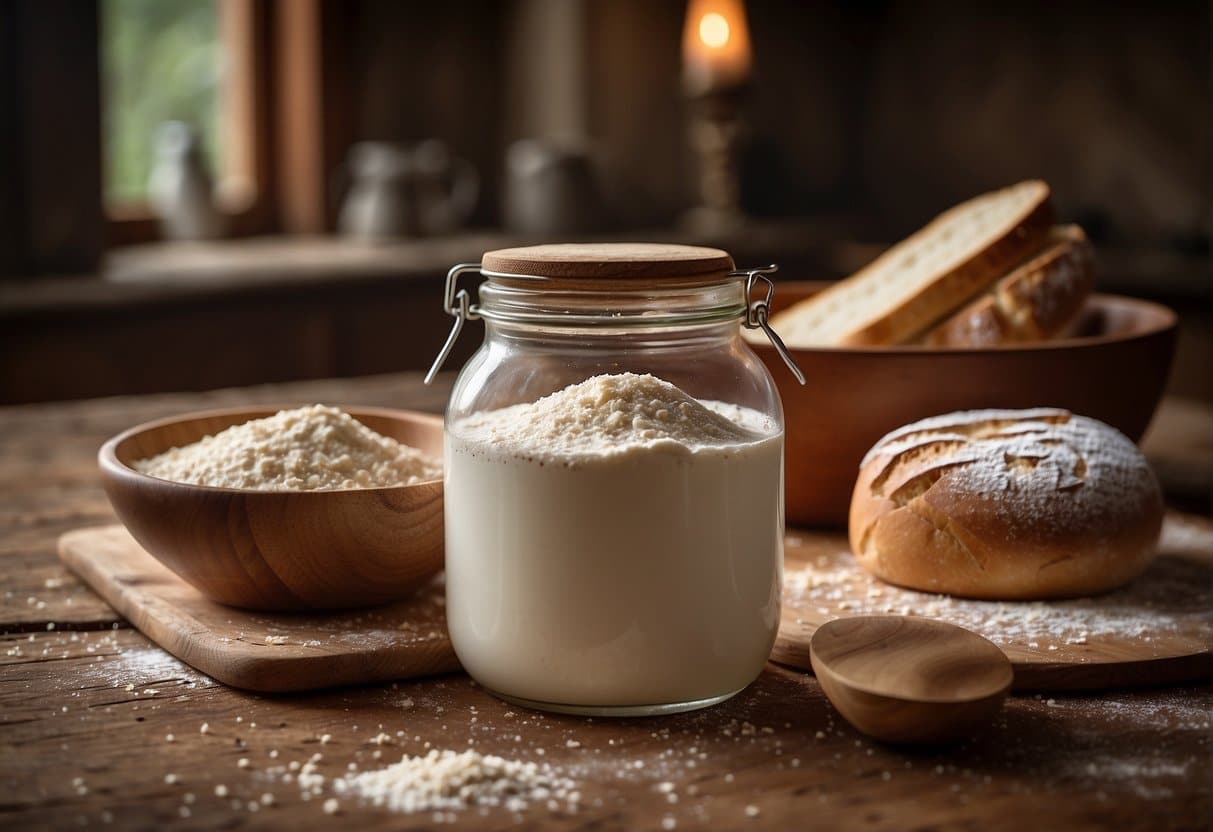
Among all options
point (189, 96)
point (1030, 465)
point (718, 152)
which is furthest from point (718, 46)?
point (1030, 465)

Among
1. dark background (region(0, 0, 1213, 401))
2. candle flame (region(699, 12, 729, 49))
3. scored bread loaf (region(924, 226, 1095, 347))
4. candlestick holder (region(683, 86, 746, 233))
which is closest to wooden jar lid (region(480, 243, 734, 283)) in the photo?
scored bread loaf (region(924, 226, 1095, 347))

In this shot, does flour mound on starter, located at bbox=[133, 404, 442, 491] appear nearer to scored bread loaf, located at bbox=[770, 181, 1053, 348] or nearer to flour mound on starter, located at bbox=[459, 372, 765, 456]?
flour mound on starter, located at bbox=[459, 372, 765, 456]

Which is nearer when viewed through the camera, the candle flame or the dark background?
the dark background

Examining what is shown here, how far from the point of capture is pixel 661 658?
82 centimetres

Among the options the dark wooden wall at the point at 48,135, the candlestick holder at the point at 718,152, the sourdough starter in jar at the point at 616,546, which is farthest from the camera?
the candlestick holder at the point at 718,152

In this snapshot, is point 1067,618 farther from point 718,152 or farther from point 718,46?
point 718,152

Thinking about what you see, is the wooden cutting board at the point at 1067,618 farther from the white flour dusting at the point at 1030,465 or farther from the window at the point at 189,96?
the window at the point at 189,96

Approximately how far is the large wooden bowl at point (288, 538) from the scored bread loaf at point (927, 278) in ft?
1.35

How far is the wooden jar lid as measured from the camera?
800 mm

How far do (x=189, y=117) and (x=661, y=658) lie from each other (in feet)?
9.21

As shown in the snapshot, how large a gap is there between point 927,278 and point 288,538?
661 millimetres

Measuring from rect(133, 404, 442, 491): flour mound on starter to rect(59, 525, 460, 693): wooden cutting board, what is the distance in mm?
91

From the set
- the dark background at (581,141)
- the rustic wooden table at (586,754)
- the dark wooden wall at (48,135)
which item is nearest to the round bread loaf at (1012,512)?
the rustic wooden table at (586,754)

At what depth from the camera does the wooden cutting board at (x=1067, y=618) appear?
0.89m
